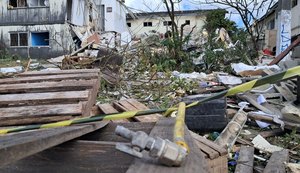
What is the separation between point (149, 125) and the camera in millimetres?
1677

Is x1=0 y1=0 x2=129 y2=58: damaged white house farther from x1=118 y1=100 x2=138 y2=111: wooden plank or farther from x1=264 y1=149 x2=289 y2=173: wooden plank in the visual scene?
x1=264 y1=149 x2=289 y2=173: wooden plank

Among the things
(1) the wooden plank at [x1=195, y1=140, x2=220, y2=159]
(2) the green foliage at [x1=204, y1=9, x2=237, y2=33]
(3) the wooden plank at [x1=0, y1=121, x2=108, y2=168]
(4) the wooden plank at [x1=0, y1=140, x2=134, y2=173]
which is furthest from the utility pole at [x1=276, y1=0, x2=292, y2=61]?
(2) the green foliage at [x1=204, y1=9, x2=237, y2=33]

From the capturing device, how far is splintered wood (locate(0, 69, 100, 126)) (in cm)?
274

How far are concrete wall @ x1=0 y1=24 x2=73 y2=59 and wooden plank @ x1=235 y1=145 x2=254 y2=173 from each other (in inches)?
646

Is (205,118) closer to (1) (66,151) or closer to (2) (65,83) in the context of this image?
(2) (65,83)

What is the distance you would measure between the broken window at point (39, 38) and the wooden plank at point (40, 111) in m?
17.1

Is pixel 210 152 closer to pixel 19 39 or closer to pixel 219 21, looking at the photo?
pixel 19 39

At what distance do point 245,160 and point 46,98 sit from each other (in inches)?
76.1

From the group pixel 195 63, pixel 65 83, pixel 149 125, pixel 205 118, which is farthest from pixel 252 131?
pixel 195 63

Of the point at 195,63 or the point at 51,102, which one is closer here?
the point at 51,102

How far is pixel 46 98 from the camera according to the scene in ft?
10.3

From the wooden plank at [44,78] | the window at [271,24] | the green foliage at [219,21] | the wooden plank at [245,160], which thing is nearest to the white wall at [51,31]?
the green foliage at [219,21]

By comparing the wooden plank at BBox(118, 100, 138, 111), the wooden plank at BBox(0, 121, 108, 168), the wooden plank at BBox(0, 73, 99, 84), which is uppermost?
the wooden plank at BBox(0, 121, 108, 168)

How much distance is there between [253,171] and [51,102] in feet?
6.36
